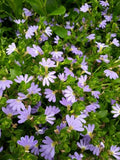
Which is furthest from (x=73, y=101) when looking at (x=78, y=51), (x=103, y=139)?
(x=78, y=51)

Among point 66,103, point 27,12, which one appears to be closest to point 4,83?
point 66,103

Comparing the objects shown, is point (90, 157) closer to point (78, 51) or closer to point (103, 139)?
point (103, 139)

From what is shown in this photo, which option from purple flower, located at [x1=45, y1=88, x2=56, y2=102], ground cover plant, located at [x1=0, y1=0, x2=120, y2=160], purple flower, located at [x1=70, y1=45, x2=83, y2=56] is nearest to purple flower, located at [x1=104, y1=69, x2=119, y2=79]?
ground cover plant, located at [x1=0, y1=0, x2=120, y2=160]

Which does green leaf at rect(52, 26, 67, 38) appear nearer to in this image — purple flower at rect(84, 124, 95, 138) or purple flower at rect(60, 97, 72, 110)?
purple flower at rect(60, 97, 72, 110)

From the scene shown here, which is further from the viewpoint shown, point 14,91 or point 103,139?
point 103,139

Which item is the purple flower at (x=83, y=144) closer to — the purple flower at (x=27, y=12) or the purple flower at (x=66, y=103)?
the purple flower at (x=66, y=103)

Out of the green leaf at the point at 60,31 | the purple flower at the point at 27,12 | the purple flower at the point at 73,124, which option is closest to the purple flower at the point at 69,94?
the purple flower at the point at 73,124

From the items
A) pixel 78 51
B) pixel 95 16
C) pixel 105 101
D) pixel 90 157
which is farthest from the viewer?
pixel 95 16

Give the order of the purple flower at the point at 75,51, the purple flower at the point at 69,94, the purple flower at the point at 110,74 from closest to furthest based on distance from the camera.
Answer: the purple flower at the point at 69,94, the purple flower at the point at 110,74, the purple flower at the point at 75,51
